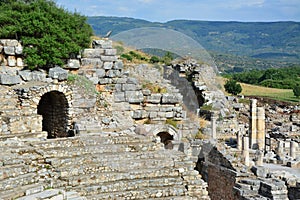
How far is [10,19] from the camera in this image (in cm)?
1827

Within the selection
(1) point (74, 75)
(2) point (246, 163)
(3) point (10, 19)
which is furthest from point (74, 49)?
(2) point (246, 163)

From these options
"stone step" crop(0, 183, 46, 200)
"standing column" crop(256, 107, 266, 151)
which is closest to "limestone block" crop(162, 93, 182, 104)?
"standing column" crop(256, 107, 266, 151)

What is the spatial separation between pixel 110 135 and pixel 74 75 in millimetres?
4445

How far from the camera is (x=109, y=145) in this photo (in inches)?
535

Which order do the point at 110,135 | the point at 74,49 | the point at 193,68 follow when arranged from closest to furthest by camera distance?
1. the point at 110,135
2. the point at 74,49
3. the point at 193,68

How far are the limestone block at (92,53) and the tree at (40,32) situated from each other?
1.15 feet

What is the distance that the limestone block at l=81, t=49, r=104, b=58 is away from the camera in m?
19.7

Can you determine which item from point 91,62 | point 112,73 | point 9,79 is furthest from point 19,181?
point 91,62

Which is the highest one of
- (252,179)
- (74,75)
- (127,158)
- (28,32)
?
(28,32)

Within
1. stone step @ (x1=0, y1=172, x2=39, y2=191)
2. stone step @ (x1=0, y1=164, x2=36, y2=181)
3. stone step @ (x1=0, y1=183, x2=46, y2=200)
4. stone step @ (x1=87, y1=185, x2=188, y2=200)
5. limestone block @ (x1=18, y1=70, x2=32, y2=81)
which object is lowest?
stone step @ (x1=87, y1=185, x2=188, y2=200)

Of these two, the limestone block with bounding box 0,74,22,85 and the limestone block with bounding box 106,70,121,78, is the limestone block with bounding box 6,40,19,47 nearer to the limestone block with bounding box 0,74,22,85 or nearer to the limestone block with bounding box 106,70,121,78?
the limestone block with bounding box 0,74,22,85

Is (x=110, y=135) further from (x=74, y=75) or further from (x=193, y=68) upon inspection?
(x=193, y=68)

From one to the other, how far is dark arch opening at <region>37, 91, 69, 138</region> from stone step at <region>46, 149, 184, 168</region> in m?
4.99

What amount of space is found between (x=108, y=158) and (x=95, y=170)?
65 cm
